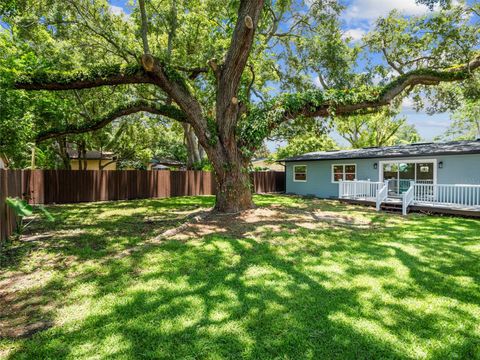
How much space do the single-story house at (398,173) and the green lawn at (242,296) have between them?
16.5 feet

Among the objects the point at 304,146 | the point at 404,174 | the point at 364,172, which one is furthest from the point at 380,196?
the point at 304,146

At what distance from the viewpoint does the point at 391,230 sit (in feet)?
23.2

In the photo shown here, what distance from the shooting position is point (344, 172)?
1546 centimetres

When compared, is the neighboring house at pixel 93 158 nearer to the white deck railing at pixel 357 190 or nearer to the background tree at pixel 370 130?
the white deck railing at pixel 357 190

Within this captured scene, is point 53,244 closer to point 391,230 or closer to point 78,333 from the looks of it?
point 78,333

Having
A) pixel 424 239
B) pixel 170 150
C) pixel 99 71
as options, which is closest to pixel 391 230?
pixel 424 239

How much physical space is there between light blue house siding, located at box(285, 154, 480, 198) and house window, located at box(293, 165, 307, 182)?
0.79 feet

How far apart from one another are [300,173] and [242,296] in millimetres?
15378

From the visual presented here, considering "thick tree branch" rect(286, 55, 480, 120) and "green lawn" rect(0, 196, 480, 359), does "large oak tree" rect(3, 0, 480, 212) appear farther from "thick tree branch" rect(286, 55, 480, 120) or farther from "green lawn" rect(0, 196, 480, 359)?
"green lawn" rect(0, 196, 480, 359)

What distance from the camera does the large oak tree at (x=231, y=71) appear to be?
768 centimetres

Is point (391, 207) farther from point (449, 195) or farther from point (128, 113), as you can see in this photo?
point (128, 113)

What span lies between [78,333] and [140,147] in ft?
65.4

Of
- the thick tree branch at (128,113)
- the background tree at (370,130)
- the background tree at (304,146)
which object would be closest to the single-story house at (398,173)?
the thick tree branch at (128,113)

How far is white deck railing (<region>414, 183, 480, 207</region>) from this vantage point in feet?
32.3
